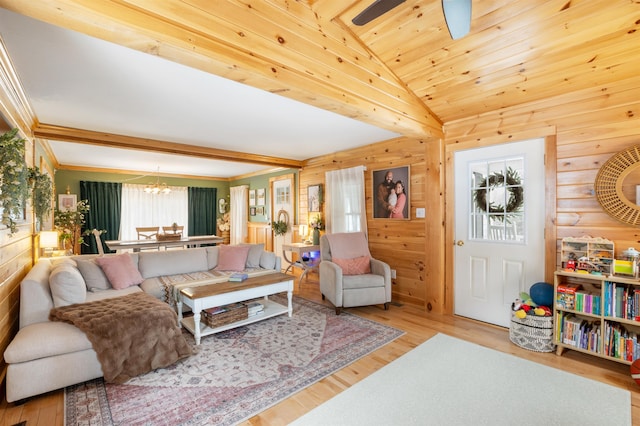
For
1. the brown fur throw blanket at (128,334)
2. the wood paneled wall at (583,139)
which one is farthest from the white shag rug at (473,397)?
the brown fur throw blanket at (128,334)

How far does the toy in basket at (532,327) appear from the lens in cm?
270

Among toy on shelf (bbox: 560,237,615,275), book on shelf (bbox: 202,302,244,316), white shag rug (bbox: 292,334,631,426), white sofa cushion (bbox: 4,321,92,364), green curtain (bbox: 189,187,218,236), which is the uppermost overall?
green curtain (bbox: 189,187,218,236)

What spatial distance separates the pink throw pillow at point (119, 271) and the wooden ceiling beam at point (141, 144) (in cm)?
152

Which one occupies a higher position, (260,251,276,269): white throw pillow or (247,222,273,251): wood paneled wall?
(247,222,273,251): wood paneled wall

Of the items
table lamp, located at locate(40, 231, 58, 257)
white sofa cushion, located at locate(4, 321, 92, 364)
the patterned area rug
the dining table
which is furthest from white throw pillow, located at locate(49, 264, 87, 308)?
the dining table

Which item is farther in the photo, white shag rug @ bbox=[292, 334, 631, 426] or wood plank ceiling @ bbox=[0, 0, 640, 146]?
white shag rug @ bbox=[292, 334, 631, 426]

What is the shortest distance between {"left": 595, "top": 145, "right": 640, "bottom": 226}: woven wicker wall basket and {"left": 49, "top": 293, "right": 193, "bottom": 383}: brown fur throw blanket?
145 inches

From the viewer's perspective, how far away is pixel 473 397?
6.87 ft

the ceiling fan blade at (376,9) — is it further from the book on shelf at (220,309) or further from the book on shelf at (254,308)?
the book on shelf at (254,308)

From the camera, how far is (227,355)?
2660mm

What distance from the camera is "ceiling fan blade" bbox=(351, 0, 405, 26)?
Answer: 1.47 metres

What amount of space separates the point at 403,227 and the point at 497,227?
1.22 m

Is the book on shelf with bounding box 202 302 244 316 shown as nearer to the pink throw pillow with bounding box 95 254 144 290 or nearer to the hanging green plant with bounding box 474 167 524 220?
the pink throw pillow with bounding box 95 254 144 290

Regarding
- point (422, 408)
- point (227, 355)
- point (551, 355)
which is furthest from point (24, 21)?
point (551, 355)
